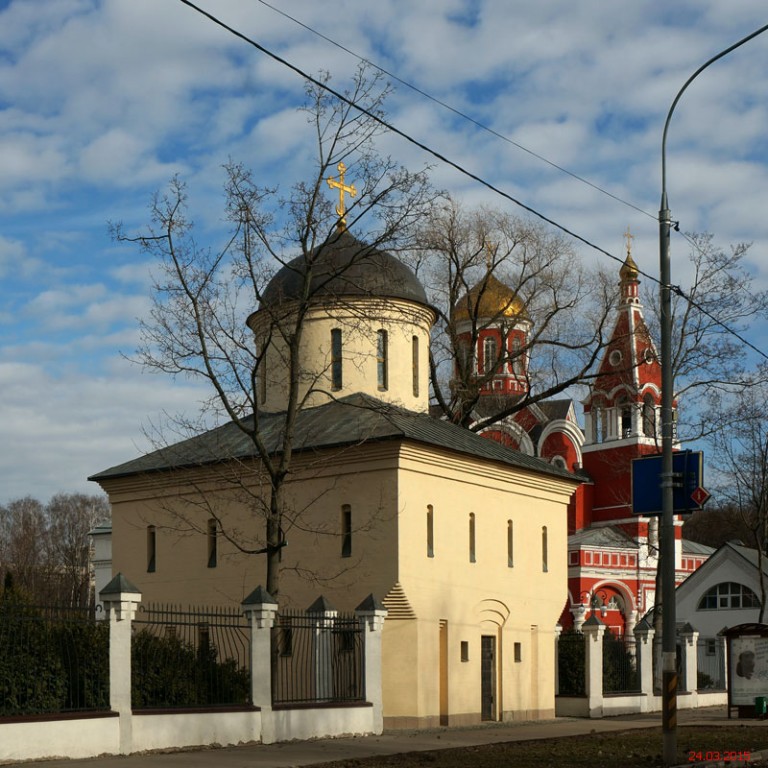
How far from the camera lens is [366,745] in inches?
833

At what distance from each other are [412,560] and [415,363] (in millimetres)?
7415

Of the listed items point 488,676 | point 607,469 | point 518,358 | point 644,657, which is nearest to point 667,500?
point 488,676

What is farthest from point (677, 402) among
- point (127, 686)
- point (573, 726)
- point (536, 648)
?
point (127, 686)

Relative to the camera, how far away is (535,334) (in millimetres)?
41781

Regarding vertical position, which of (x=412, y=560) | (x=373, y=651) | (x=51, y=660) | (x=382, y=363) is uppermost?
(x=382, y=363)

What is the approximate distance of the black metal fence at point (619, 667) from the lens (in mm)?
33062

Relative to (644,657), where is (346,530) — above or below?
above

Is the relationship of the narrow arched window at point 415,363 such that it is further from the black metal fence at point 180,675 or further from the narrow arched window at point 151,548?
the black metal fence at point 180,675

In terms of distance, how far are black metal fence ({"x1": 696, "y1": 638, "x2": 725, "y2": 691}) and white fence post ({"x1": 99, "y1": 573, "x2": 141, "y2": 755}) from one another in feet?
86.4

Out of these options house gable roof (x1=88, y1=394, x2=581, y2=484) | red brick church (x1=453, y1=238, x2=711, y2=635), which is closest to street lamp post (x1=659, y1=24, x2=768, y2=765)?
house gable roof (x1=88, y1=394, x2=581, y2=484)

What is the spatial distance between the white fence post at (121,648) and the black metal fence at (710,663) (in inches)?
1037

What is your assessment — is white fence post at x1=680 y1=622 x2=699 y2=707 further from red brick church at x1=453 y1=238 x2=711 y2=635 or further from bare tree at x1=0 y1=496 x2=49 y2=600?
bare tree at x1=0 y1=496 x2=49 y2=600

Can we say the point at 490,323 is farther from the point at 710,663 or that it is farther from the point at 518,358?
the point at 710,663

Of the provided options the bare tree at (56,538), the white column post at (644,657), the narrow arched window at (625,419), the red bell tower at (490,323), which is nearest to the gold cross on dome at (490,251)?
the red bell tower at (490,323)
